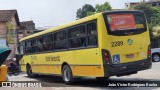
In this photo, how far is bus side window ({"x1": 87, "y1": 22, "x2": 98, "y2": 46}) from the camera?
13.2m

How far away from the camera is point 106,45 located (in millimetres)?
12750

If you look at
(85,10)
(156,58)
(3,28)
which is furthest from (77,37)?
(85,10)

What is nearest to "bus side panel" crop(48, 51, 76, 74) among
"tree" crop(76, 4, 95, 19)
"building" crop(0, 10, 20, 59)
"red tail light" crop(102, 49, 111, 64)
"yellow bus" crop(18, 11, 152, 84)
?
"yellow bus" crop(18, 11, 152, 84)

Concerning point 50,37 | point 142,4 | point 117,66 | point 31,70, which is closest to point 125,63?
point 117,66

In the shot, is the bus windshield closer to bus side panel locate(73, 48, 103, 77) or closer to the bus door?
the bus door

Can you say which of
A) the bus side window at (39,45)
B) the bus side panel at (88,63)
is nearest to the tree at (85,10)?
the bus side window at (39,45)

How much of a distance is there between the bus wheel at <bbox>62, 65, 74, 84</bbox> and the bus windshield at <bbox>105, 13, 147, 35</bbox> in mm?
3413

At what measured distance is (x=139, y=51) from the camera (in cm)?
1345

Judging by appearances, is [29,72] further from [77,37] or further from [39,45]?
[77,37]

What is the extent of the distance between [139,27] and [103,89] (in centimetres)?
284

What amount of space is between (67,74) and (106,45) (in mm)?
3706

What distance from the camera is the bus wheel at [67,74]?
50.6 ft

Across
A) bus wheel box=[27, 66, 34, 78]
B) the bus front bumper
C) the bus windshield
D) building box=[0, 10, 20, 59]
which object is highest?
building box=[0, 10, 20, 59]

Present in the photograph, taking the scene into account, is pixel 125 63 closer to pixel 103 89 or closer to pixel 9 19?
pixel 103 89
